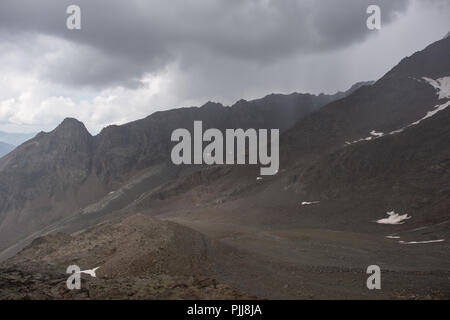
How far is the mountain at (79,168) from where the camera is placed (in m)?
156

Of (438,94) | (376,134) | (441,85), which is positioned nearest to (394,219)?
(376,134)

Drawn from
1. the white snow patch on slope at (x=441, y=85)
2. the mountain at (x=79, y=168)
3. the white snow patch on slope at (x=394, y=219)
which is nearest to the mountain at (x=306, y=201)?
the white snow patch on slope at (x=394, y=219)

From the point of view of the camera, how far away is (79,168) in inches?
7092

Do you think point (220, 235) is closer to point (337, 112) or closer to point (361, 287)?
point (361, 287)

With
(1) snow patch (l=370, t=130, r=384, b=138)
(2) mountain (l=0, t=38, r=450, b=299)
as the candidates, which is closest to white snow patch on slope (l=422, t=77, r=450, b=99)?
(2) mountain (l=0, t=38, r=450, b=299)

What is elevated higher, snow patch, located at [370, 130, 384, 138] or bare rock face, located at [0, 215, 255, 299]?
snow patch, located at [370, 130, 384, 138]

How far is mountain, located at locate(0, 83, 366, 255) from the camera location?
156 m

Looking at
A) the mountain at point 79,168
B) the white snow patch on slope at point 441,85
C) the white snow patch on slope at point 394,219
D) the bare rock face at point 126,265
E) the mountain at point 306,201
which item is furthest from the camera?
the mountain at point 79,168

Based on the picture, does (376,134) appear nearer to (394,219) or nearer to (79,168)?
(394,219)

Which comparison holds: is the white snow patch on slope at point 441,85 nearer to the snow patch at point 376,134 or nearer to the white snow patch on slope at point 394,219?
the snow patch at point 376,134

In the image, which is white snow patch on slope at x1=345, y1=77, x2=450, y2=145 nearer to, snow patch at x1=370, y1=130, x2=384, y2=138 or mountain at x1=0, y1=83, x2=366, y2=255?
snow patch at x1=370, y1=130, x2=384, y2=138

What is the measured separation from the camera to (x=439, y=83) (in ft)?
338

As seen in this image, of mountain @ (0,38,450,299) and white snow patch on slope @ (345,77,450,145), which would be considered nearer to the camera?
mountain @ (0,38,450,299)

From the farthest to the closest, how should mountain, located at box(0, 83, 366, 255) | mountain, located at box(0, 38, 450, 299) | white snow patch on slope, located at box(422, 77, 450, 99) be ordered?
mountain, located at box(0, 83, 366, 255)
white snow patch on slope, located at box(422, 77, 450, 99)
mountain, located at box(0, 38, 450, 299)
